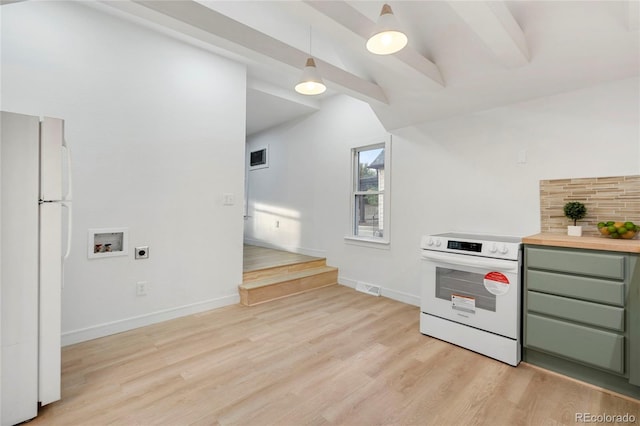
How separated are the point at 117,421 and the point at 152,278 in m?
1.55

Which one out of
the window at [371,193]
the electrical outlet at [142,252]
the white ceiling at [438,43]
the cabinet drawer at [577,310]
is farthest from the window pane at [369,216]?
the electrical outlet at [142,252]

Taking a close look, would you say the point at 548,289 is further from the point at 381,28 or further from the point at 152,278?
the point at 152,278

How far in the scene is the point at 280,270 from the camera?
4.16 meters

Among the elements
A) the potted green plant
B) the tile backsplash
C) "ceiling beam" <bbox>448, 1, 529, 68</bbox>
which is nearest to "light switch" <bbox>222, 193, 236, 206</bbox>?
"ceiling beam" <bbox>448, 1, 529, 68</bbox>

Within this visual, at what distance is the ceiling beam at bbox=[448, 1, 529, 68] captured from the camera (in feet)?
5.71

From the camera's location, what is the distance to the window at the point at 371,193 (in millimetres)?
3981

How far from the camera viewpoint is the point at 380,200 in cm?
415

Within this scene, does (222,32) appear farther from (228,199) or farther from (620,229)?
(620,229)

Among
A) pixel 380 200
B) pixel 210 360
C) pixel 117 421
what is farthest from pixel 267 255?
pixel 117 421

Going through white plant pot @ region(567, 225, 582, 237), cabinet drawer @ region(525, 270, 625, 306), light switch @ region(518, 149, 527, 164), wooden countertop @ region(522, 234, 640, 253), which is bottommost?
cabinet drawer @ region(525, 270, 625, 306)

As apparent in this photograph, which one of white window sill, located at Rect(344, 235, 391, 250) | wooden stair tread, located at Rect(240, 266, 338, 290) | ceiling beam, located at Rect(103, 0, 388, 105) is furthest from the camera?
white window sill, located at Rect(344, 235, 391, 250)

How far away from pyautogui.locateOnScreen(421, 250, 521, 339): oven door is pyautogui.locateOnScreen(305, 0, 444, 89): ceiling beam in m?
1.68

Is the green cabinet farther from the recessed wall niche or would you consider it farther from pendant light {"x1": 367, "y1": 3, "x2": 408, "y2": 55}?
the recessed wall niche

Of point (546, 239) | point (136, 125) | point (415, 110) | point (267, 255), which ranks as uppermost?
point (415, 110)
